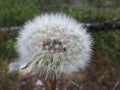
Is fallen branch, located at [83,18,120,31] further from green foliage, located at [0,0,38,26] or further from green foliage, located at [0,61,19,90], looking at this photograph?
green foliage, located at [0,61,19,90]

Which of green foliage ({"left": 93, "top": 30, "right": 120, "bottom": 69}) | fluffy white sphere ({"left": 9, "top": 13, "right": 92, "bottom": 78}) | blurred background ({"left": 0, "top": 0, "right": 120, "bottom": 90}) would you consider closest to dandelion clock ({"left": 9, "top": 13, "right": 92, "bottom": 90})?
fluffy white sphere ({"left": 9, "top": 13, "right": 92, "bottom": 78})

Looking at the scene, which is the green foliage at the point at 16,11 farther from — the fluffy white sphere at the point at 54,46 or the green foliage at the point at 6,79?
the fluffy white sphere at the point at 54,46

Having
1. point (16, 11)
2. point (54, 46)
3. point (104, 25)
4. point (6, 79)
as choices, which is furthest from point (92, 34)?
point (54, 46)

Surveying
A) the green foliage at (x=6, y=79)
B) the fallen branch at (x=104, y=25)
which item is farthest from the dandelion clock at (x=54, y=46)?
the fallen branch at (x=104, y=25)

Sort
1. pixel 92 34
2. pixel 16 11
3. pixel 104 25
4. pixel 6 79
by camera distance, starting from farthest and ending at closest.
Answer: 1. pixel 16 11
2. pixel 104 25
3. pixel 92 34
4. pixel 6 79

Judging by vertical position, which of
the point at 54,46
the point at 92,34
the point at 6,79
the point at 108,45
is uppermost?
the point at 54,46

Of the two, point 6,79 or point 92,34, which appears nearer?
point 6,79

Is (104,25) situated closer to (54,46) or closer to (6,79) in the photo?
(6,79)

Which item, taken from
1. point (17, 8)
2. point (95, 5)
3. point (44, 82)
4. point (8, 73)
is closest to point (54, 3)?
point (17, 8)

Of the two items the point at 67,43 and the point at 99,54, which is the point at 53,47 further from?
the point at 99,54
